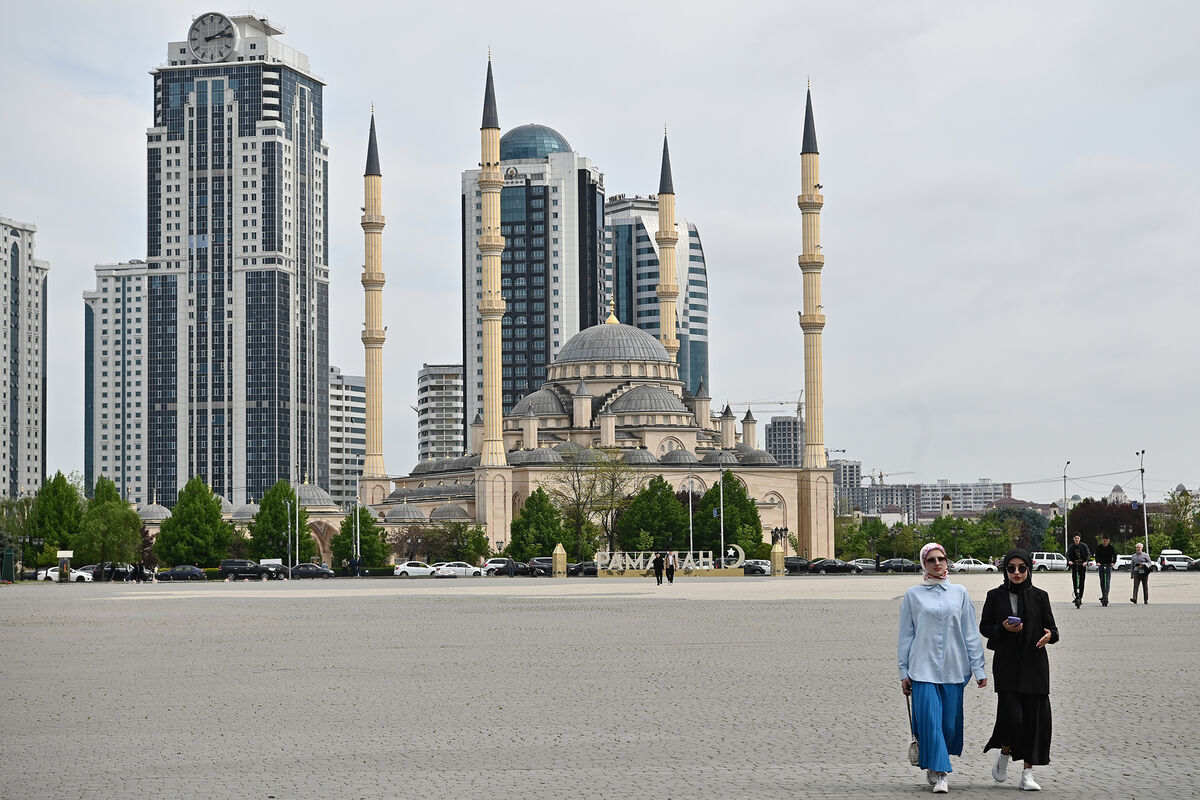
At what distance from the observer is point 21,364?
142250mm

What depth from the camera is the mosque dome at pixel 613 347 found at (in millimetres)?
106000

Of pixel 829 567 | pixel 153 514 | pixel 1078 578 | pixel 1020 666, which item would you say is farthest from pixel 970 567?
pixel 1020 666

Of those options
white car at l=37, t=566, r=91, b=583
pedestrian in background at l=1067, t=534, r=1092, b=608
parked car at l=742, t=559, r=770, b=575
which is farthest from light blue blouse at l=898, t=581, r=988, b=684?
white car at l=37, t=566, r=91, b=583

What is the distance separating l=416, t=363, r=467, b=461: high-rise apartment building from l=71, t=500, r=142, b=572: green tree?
107218 millimetres

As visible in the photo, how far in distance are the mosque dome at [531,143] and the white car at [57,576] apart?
9258 cm

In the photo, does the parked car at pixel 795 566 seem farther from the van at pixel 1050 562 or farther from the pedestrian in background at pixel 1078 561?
the pedestrian in background at pixel 1078 561

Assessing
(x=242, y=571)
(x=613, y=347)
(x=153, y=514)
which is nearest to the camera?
(x=242, y=571)

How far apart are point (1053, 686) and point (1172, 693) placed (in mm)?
1137

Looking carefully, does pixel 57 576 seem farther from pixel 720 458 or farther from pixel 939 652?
pixel 939 652

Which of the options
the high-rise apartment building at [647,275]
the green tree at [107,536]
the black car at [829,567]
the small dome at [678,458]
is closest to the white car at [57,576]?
the green tree at [107,536]

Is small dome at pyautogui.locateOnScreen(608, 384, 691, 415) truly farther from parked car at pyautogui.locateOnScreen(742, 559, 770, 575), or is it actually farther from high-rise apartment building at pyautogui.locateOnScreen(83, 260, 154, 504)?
high-rise apartment building at pyautogui.locateOnScreen(83, 260, 154, 504)

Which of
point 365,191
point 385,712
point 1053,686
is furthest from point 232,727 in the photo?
point 365,191

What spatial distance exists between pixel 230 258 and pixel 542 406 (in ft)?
161

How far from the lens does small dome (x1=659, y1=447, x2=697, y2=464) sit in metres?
96.8
